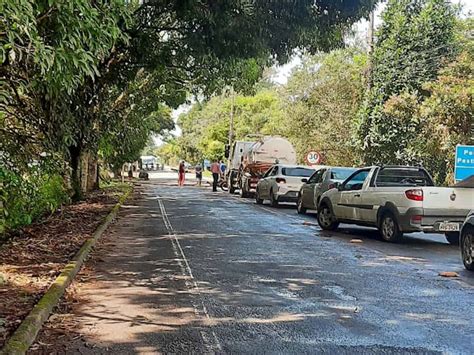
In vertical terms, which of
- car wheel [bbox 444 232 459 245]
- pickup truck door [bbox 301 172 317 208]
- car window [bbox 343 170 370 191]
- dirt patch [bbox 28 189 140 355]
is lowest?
dirt patch [bbox 28 189 140 355]

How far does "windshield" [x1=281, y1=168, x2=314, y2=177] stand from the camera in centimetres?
2247

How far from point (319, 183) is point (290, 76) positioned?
24.7 metres

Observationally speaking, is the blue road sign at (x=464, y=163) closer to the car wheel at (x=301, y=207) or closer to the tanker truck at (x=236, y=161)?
the car wheel at (x=301, y=207)

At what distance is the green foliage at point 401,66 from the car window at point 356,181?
45.9ft

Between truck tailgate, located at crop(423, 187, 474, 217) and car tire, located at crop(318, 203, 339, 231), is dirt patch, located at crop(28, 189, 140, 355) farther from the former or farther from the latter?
car tire, located at crop(318, 203, 339, 231)

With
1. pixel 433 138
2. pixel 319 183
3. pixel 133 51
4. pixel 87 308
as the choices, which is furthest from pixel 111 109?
pixel 87 308

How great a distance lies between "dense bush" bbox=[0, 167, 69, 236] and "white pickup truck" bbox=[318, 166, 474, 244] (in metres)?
6.61

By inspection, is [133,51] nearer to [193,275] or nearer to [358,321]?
[193,275]

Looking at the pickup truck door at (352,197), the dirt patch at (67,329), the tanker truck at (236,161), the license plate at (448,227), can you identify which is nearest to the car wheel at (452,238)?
the license plate at (448,227)

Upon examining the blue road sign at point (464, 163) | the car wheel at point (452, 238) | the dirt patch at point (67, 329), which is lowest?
the dirt patch at point (67, 329)

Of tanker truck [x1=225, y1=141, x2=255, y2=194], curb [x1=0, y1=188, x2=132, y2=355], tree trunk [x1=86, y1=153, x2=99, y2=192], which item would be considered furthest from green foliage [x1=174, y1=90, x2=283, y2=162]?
curb [x1=0, y1=188, x2=132, y2=355]

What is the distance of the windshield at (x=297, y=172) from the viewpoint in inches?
885

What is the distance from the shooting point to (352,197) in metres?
13.9

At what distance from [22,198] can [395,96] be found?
20.9 metres
